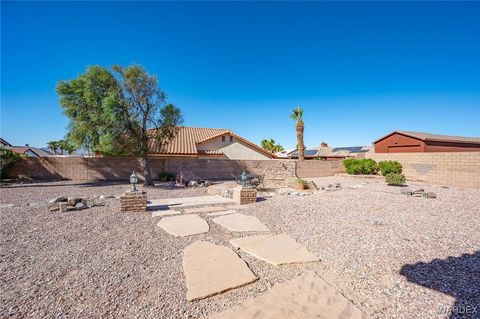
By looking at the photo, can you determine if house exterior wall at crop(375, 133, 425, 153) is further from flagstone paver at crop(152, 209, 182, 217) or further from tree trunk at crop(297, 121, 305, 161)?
flagstone paver at crop(152, 209, 182, 217)

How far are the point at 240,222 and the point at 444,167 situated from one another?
51.1 ft

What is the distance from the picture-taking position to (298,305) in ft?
8.39

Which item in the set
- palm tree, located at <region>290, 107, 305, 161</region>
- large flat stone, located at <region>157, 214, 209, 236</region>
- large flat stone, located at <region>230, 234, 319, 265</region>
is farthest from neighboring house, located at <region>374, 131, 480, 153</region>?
large flat stone, located at <region>157, 214, 209, 236</region>

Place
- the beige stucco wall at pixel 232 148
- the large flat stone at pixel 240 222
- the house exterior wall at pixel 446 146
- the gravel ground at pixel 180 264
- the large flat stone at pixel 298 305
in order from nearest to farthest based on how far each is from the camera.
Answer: the large flat stone at pixel 298 305 < the gravel ground at pixel 180 264 < the large flat stone at pixel 240 222 < the beige stucco wall at pixel 232 148 < the house exterior wall at pixel 446 146

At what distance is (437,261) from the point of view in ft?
12.1

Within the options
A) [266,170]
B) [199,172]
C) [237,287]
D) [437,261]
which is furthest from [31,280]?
[266,170]

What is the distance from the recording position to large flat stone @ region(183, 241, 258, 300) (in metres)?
2.85

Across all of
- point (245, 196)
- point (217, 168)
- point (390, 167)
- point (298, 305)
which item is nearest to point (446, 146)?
point (390, 167)

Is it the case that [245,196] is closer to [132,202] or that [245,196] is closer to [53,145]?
[132,202]

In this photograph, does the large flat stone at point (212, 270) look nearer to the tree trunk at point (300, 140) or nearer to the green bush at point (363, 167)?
the green bush at point (363, 167)

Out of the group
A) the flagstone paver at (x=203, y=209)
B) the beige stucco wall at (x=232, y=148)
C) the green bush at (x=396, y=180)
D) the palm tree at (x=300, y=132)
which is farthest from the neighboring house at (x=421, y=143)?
the flagstone paver at (x=203, y=209)

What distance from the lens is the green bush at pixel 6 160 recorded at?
43.3 feet

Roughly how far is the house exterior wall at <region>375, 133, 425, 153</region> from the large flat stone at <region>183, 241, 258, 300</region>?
27.4 m

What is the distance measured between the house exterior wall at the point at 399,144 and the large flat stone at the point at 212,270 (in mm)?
27403
